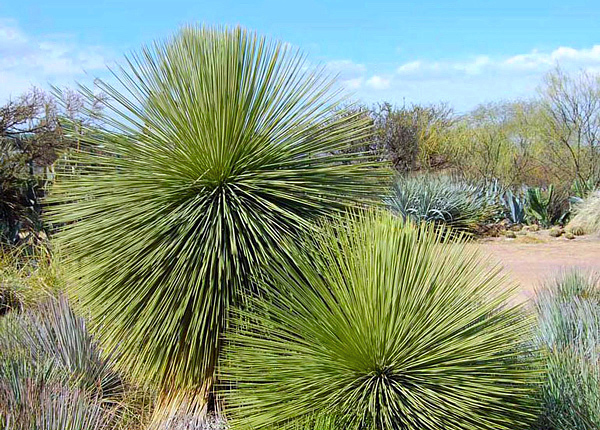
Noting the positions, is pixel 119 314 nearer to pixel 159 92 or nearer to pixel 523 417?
pixel 159 92

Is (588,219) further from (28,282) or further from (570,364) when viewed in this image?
(28,282)

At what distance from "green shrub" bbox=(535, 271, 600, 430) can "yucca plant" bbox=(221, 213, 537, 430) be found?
49cm

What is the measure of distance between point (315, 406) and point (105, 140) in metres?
2.26

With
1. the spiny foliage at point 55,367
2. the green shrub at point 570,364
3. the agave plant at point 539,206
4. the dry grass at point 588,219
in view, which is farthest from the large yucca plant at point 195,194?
the agave plant at point 539,206

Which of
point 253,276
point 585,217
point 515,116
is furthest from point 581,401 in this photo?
point 515,116

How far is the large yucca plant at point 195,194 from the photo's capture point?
3.84 metres

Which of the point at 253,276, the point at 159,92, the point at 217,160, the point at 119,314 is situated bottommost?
the point at 119,314

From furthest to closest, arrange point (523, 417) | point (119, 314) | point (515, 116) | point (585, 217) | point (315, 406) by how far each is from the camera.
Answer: point (515, 116), point (585, 217), point (119, 314), point (523, 417), point (315, 406)

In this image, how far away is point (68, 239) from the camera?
423cm

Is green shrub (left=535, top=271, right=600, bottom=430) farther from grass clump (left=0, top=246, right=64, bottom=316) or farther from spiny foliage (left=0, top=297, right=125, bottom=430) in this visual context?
grass clump (left=0, top=246, right=64, bottom=316)

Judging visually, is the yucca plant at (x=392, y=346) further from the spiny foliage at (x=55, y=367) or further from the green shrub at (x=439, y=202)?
the green shrub at (x=439, y=202)

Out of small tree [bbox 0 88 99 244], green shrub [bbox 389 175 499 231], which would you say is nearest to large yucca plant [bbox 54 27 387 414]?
small tree [bbox 0 88 99 244]

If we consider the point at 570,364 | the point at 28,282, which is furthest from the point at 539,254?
the point at 28,282

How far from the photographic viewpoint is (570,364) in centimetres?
395
